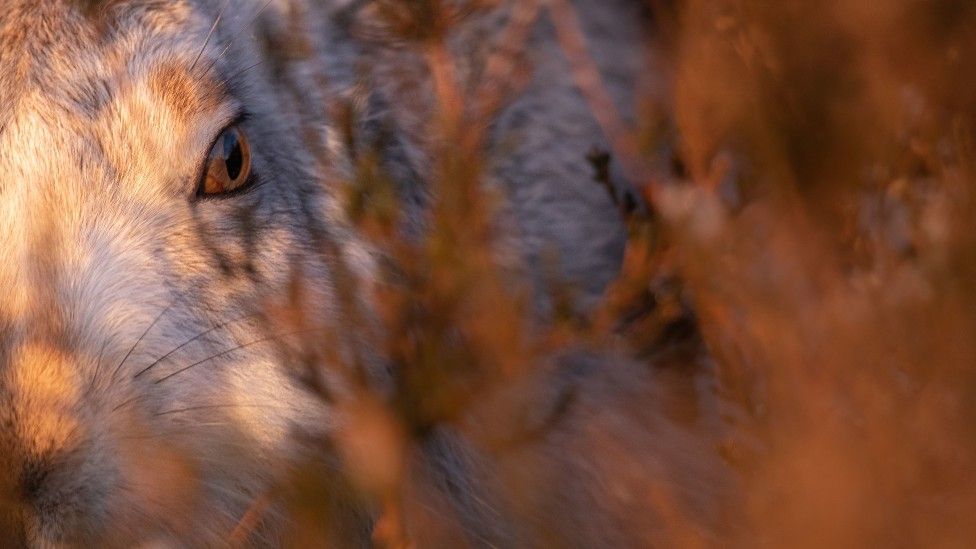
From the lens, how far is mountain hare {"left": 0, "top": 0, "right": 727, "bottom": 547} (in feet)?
6.75

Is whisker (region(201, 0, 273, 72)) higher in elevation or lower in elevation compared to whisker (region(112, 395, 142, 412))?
higher

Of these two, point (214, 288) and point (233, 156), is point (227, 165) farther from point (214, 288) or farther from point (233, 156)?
point (214, 288)

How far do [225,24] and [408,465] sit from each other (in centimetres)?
103

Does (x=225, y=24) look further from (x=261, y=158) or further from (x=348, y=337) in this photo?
(x=348, y=337)

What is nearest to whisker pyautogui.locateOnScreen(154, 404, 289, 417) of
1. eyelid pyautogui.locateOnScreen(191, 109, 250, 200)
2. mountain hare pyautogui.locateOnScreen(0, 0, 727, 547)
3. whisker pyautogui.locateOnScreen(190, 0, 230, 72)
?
mountain hare pyautogui.locateOnScreen(0, 0, 727, 547)

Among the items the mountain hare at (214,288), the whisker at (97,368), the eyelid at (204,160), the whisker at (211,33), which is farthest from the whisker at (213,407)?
the whisker at (211,33)

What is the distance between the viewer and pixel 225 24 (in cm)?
261

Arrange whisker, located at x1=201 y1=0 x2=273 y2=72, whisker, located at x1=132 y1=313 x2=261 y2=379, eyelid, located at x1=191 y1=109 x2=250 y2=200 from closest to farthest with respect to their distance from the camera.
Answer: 1. whisker, located at x1=132 y1=313 x2=261 y2=379
2. eyelid, located at x1=191 y1=109 x2=250 y2=200
3. whisker, located at x1=201 y1=0 x2=273 y2=72

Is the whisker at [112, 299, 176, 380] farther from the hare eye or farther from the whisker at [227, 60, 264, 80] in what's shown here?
the whisker at [227, 60, 264, 80]

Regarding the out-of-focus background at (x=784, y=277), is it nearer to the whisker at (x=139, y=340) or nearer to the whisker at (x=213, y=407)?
the whisker at (x=213, y=407)

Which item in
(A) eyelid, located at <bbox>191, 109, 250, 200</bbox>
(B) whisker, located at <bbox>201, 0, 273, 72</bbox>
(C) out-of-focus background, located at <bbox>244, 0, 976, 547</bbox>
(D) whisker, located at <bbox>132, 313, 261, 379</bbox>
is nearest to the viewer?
(C) out-of-focus background, located at <bbox>244, 0, 976, 547</bbox>

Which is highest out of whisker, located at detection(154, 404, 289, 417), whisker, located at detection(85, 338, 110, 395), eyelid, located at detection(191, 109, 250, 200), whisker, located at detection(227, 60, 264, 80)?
whisker, located at detection(227, 60, 264, 80)

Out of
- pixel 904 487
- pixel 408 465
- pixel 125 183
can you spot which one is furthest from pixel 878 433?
pixel 125 183

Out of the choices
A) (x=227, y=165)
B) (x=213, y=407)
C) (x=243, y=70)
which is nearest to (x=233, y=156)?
(x=227, y=165)
